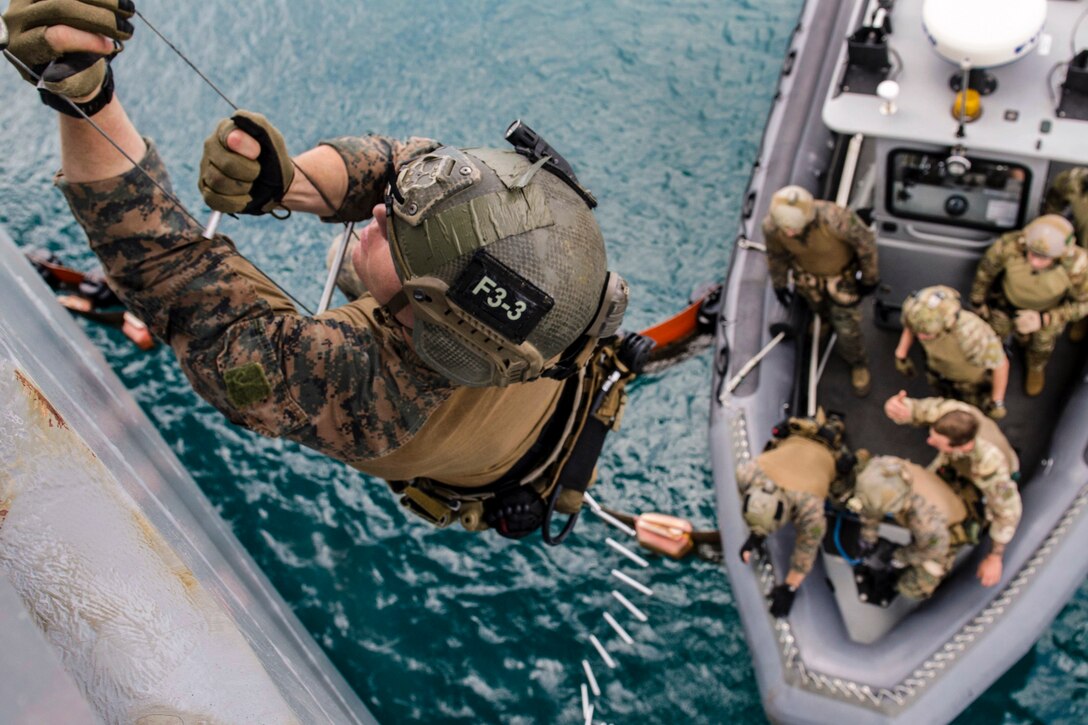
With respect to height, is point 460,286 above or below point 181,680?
above

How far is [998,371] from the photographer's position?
4863 millimetres

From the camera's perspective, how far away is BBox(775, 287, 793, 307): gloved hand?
5.59 meters

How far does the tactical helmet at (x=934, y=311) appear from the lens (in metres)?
4.75

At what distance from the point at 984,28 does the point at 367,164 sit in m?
3.34

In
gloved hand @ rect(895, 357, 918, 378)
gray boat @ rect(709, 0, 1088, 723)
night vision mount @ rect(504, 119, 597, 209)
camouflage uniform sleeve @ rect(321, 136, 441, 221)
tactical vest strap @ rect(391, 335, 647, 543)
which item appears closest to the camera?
night vision mount @ rect(504, 119, 597, 209)

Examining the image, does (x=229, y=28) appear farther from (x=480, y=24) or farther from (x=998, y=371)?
(x=998, y=371)

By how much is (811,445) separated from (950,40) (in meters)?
1.97

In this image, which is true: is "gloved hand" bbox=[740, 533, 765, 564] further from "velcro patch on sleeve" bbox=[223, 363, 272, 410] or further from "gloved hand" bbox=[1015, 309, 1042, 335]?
"velcro patch on sleeve" bbox=[223, 363, 272, 410]

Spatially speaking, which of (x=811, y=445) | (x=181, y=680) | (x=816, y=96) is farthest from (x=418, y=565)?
(x=181, y=680)

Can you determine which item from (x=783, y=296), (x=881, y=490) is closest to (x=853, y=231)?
(x=783, y=296)

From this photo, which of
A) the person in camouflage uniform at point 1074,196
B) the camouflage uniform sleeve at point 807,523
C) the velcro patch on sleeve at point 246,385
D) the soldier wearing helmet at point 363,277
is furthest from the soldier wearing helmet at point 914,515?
the velcro patch on sleeve at point 246,385

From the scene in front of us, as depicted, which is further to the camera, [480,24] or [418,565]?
[480,24]

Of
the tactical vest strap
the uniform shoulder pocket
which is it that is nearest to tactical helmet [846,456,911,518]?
the tactical vest strap

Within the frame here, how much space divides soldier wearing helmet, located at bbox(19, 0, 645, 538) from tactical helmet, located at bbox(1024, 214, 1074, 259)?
10.4 feet
